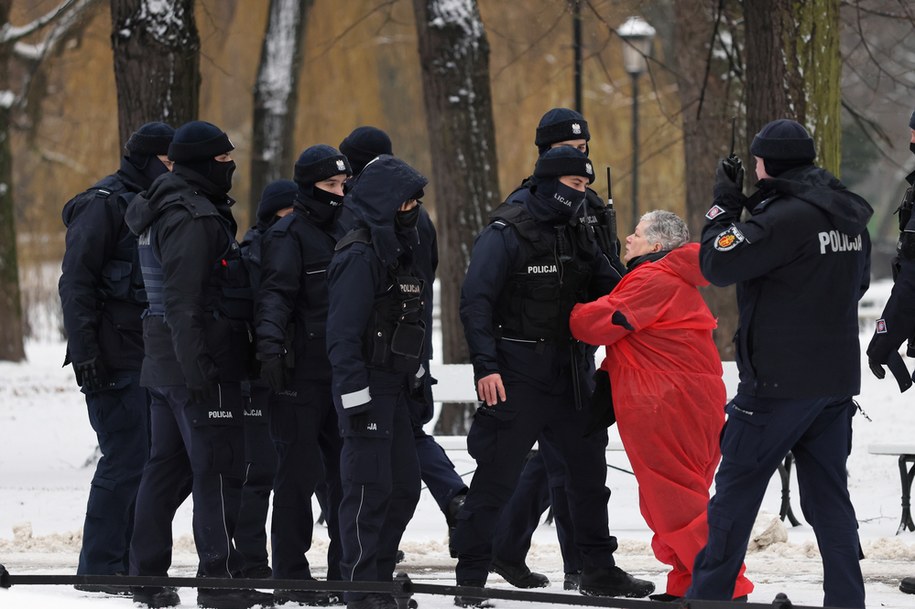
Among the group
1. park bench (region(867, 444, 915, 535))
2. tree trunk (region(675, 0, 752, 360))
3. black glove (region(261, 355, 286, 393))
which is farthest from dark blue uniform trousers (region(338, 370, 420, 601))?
tree trunk (region(675, 0, 752, 360))

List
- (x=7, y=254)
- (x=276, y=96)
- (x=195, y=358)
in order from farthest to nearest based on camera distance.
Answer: (x=7, y=254) < (x=276, y=96) < (x=195, y=358)

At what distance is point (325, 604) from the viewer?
6656 mm

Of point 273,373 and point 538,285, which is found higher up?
point 538,285

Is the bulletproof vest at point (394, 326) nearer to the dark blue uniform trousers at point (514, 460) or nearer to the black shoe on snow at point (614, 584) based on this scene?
the dark blue uniform trousers at point (514, 460)

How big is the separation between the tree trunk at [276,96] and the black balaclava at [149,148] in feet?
35.9

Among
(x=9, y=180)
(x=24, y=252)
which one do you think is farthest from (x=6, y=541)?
(x=24, y=252)

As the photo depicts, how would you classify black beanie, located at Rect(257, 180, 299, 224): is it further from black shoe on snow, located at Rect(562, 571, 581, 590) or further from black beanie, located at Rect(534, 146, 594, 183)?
→ black shoe on snow, located at Rect(562, 571, 581, 590)

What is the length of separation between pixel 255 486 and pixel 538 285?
1.59 metres

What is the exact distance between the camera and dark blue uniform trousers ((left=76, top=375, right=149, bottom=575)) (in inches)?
273

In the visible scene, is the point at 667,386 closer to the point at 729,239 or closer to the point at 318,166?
the point at 729,239

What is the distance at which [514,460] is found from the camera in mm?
6656

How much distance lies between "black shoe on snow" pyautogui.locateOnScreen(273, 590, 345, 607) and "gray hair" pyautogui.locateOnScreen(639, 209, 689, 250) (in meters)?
2.12

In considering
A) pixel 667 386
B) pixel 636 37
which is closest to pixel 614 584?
pixel 667 386

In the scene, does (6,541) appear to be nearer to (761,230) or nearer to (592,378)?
(592,378)
